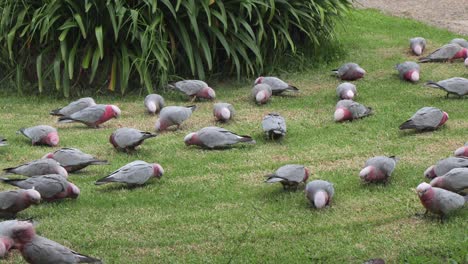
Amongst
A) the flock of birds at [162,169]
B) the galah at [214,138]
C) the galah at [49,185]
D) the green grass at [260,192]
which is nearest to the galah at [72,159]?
the flock of birds at [162,169]

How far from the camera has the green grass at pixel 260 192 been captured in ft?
14.6

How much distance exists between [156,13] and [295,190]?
2.87 metres

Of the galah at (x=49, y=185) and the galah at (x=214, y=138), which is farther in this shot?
the galah at (x=214, y=138)

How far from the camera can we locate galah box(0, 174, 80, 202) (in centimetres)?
500

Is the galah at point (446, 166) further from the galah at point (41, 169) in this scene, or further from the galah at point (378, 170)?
the galah at point (41, 169)

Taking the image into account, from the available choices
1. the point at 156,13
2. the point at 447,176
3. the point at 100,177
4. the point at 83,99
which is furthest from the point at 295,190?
the point at 156,13

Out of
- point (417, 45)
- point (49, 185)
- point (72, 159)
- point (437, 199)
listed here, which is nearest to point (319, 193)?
point (437, 199)

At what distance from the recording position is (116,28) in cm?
728

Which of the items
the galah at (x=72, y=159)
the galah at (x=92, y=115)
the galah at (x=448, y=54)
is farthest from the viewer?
the galah at (x=448, y=54)

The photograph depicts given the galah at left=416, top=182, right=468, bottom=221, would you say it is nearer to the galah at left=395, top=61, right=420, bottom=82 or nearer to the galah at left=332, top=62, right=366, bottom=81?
the galah at left=395, top=61, right=420, bottom=82

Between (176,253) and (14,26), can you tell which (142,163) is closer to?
(176,253)

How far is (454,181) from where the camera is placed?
15.9 ft

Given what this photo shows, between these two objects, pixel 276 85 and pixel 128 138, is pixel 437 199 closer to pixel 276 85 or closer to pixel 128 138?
pixel 128 138

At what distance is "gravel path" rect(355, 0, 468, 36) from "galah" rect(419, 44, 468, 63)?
1.73 m
